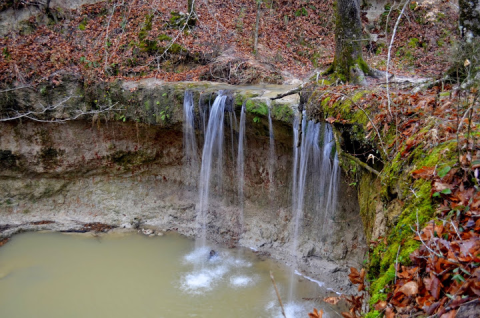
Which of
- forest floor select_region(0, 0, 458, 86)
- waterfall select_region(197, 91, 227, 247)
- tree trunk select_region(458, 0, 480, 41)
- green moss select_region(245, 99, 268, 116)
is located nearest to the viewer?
tree trunk select_region(458, 0, 480, 41)

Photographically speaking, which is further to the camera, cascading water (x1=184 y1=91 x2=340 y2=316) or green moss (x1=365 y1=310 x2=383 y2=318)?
cascading water (x1=184 y1=91 x2=340 y2=316)

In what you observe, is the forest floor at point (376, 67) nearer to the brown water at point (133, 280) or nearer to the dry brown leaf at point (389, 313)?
the dry brown leaf at point (389, 313)

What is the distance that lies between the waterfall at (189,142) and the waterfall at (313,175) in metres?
2.80

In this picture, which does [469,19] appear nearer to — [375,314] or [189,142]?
[375,314]

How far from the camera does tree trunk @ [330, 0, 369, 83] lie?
309 inches

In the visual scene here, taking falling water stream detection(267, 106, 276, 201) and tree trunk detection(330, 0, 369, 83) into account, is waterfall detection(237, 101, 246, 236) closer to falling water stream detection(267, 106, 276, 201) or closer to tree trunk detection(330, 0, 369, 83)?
falling water stream detection(267, 106, 276, 201)

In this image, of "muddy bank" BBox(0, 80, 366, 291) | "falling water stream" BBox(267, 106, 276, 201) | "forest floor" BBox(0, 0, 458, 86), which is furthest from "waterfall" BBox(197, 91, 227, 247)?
"forest floor" BBox(0, 0, 458, 86)

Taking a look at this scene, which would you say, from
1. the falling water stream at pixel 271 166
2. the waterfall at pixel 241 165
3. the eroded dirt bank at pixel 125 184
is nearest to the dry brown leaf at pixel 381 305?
the falling water stream at pixel 271 166

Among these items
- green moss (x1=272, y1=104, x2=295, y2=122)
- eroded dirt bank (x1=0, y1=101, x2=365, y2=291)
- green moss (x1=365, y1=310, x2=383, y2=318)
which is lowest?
eroded dirt bank (x1=0, y1=101, x2=365, y2=291)

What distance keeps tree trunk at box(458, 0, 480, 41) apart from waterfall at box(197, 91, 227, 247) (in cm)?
461

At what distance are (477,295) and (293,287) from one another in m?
5.99

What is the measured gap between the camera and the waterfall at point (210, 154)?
810 cm

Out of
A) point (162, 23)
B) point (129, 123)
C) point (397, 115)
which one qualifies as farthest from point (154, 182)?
point (397, 115)

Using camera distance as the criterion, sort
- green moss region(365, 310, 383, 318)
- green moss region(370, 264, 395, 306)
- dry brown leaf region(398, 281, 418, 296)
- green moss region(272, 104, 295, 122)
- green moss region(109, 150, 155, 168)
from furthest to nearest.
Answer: green moss region(109, 150, 155, 168) → green moss region(272, 104, 295, 122) → green moss region(370, 264, 395, 306) → green moss region(365, 310, 383, 318) → dry brown leaf region(398, 281, 418, 296)
